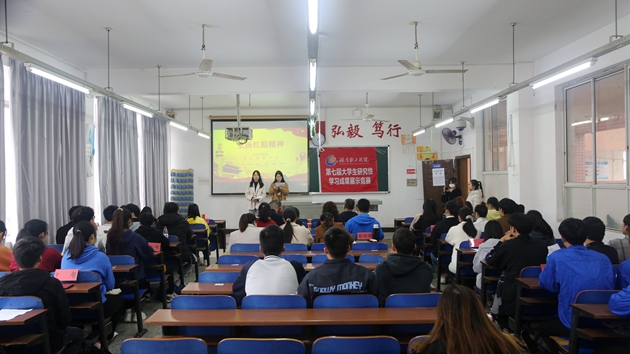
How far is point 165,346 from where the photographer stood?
174 cm

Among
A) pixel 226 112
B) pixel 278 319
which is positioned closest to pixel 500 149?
pixel 226 112

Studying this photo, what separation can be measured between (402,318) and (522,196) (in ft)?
19.4

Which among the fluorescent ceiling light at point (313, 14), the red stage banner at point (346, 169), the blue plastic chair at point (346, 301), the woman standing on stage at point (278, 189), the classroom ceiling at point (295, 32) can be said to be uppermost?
the classroom ceiling at point (295, 32)

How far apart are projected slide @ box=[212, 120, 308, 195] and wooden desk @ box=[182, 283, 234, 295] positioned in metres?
7.47

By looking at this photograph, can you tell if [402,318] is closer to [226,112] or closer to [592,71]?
[592,71]

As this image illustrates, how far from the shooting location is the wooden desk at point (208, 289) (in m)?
2.84

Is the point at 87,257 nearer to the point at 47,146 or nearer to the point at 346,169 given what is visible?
the point at 47,146

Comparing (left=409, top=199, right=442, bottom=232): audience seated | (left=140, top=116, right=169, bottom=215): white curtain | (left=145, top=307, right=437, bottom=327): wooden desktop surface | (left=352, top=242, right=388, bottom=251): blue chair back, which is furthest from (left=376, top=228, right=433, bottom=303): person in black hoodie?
(left=140, top=116, right=169, bottom=215): white curtain

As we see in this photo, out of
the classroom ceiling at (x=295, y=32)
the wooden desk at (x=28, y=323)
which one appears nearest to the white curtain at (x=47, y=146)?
the classroom ceiling at (x=295, y=32)

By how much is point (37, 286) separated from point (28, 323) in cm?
30

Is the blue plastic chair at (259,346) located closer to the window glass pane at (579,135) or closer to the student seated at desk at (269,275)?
the student seated at desk at (269,275)

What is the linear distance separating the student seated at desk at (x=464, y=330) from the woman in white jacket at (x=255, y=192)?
834 cm

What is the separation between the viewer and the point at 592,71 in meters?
5.66

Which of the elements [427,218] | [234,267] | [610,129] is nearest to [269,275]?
[234,267]
